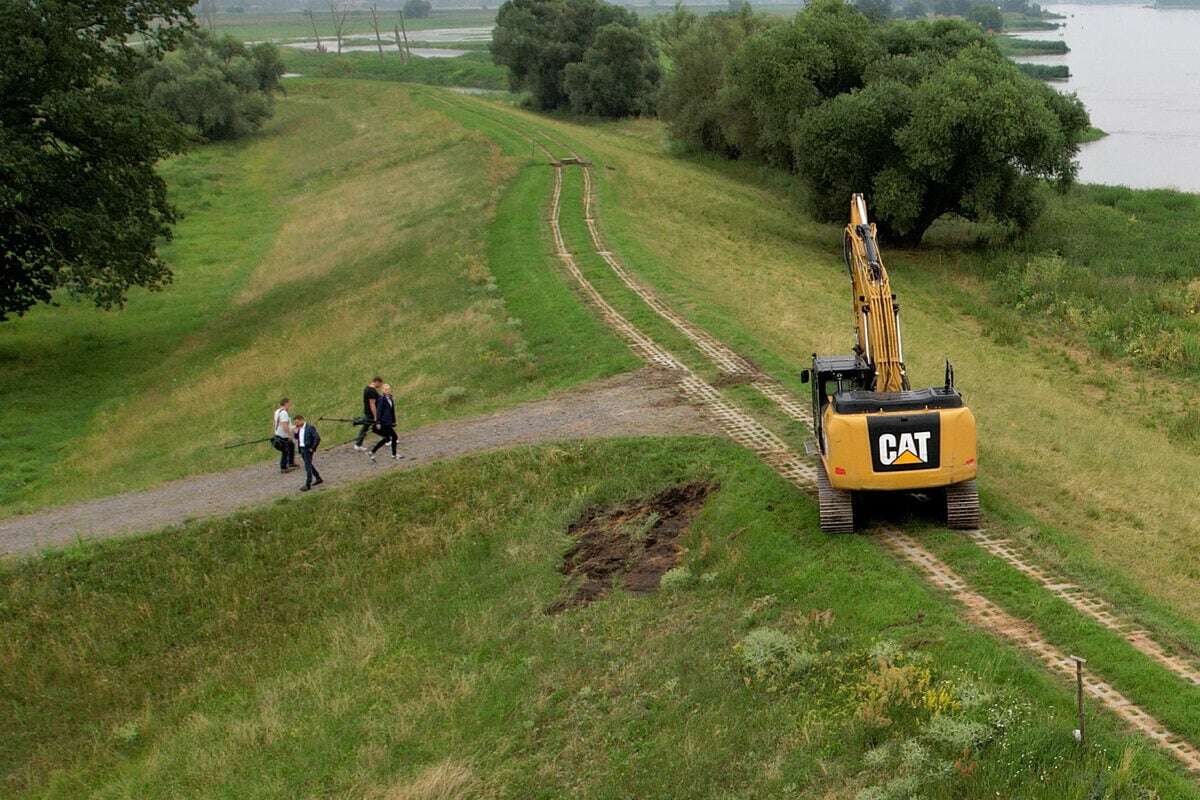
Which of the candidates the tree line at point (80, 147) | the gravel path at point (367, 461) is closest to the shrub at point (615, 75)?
the tree line at point (80, 147)

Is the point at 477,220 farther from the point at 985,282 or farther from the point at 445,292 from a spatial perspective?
the point at 985,282

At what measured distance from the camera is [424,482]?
2241 centimetres

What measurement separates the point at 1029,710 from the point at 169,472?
70.3 ft

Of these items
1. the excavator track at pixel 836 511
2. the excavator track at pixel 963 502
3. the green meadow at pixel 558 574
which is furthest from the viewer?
the excavator track at pixel 836 511

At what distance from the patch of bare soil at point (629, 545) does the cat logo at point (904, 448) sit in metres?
4.37

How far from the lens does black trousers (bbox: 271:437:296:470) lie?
78.4ft

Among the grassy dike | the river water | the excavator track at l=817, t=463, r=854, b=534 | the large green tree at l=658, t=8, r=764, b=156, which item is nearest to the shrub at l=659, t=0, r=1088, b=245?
the grassy dike

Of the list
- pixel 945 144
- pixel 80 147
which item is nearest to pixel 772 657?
pixel 80 147

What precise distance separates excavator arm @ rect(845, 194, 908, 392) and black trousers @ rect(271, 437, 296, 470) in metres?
12.6

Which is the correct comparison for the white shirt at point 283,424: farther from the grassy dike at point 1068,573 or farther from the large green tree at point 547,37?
the large green tree at point 547,37

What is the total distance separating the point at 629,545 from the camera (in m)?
19.4

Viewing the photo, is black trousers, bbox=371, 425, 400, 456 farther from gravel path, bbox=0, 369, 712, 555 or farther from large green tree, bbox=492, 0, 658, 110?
large green tree, bbox=492, 0, 658, 110

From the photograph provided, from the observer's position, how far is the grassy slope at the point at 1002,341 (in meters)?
18.1

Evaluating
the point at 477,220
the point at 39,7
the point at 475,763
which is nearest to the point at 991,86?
the point at 477,220
